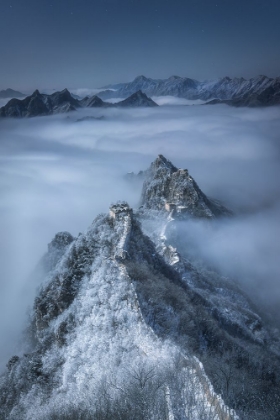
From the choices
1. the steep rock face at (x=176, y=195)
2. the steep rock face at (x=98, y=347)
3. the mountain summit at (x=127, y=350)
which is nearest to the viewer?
the mountain summit at (x=127, y=350)

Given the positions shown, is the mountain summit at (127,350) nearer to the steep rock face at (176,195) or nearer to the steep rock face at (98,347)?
the steep rock face at (98,347)

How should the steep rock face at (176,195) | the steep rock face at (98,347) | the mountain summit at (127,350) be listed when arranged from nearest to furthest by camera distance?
the mountain summit at (127,350), the steep rock face at (98,347), the steep rock face at (176,195)

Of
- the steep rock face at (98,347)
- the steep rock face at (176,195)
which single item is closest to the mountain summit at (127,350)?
the steep rock face at (98,347)

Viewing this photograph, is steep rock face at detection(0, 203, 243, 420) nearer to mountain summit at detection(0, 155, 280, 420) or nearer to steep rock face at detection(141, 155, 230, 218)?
mountain summit at detection(0, 155, 280, 420)

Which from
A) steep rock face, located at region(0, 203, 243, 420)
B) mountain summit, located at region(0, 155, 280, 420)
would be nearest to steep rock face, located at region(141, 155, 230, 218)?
mountain summit, located at region(0, 155, 280, 420)

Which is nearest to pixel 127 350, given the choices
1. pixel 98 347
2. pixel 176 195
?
pixel 98 347

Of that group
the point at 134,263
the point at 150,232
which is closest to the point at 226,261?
the point at 150,232

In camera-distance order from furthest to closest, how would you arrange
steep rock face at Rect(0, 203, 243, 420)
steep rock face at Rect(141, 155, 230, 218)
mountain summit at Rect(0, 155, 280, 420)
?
1. steep rock face at Rect(141, 155, 230, 218)
2. steep rock face at Rect(0, 203, 243, 420)
3. mountain summit at Rect(0, 155, 280, 420)

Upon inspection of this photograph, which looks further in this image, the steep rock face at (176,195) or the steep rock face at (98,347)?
the steep rock face at (176,195)

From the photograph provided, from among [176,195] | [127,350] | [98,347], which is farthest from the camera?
[176,195]

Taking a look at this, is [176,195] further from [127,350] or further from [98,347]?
[127,350]
